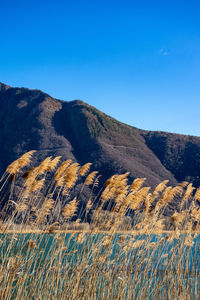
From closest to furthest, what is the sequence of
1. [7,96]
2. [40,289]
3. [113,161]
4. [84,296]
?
[40,289] → [84,296] → [113,161] → [7,96]

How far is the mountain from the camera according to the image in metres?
68.5

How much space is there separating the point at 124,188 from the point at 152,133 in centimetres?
9103

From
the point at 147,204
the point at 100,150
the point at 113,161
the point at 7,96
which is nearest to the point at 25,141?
the point at 100,150

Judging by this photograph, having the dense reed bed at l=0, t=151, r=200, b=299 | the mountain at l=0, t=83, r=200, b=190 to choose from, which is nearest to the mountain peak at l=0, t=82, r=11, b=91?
the mountain at l=0, t=83, r=200, b=190

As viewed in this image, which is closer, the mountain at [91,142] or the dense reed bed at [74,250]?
the dense reed bed at [74,250]

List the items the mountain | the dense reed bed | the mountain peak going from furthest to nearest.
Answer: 1. the mountain peak
2. the mountain
3. the dense reed bed

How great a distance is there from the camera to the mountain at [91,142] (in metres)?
68.5

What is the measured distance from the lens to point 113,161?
65750 millimetres

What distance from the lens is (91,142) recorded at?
7550 cm

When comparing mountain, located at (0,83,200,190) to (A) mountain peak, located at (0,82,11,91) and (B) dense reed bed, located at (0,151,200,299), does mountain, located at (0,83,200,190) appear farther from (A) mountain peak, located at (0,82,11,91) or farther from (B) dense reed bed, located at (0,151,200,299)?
(B) dense reed bed, located at (0,151,200,299)

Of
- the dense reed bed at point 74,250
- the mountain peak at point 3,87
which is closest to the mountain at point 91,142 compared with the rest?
the mountain peak at point 3,87

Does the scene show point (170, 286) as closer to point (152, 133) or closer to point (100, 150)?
point (100, 150)

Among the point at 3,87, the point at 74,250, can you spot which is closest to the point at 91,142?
the point at 3,87

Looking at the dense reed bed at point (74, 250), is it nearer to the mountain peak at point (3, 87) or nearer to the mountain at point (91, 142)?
the mountain at point (91, 142)
